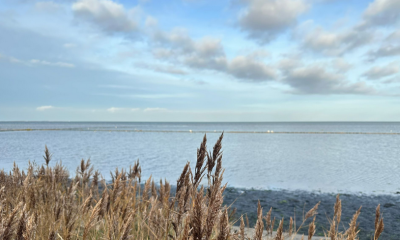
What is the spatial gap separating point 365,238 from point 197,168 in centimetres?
771

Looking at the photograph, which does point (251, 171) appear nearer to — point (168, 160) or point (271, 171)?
point (271, 171)

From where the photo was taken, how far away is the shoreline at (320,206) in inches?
328

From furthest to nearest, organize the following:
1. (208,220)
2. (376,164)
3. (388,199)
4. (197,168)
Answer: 1. (376,164)
2. (388,199)
3. (197,168)
4. (208,220)

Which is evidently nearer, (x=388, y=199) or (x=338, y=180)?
(x=388, y=199)

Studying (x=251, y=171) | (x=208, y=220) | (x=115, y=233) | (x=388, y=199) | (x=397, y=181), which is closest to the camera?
(x=208, y=220)

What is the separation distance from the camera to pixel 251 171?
1794 cm

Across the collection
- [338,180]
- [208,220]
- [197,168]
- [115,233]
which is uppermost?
[197,168]

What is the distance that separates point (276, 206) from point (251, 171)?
25.0 ft

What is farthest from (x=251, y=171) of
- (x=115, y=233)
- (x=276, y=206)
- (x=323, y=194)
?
(x=115, y=233)

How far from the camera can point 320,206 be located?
1032 cm

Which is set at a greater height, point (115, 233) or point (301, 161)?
point (115, 233)

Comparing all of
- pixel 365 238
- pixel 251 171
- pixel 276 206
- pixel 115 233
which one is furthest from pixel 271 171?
pixel 115 233

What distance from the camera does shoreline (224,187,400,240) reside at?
8344mm

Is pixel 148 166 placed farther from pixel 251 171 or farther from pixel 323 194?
pixel 323 194
